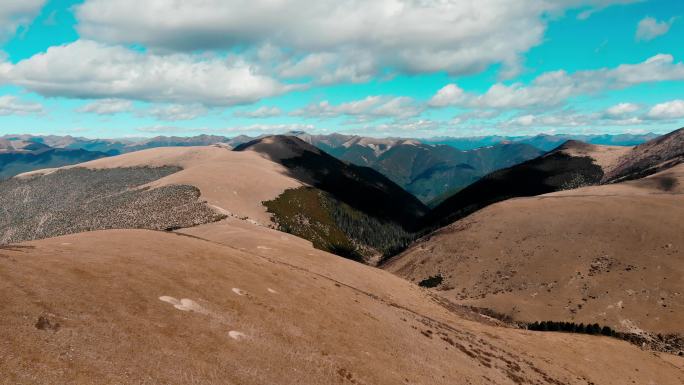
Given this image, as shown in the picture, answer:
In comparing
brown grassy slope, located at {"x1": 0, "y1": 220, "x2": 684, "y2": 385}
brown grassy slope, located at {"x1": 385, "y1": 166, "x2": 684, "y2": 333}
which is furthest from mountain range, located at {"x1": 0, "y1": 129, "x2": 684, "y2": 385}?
brown grassy slope, located at {"x1": 385, "y1": 166, "x2": 684, "y2": 333}

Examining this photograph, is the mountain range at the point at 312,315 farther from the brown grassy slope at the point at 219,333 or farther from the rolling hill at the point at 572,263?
the rolling hill at the point at 572,263

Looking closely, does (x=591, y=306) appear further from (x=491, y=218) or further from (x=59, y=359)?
(x=59, y=359)

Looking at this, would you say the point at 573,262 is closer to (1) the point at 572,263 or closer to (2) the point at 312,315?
(1) the point at 572,263

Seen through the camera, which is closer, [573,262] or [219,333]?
[219,333]

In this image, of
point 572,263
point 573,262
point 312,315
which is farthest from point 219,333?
point 573,262

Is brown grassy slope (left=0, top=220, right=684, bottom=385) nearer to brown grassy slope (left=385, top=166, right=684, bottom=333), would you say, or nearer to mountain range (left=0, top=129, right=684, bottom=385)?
mountain range (left=0, top=129, right=684, bottom=385)

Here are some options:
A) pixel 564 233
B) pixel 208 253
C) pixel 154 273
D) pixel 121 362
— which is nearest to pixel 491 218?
pixel 564 233
